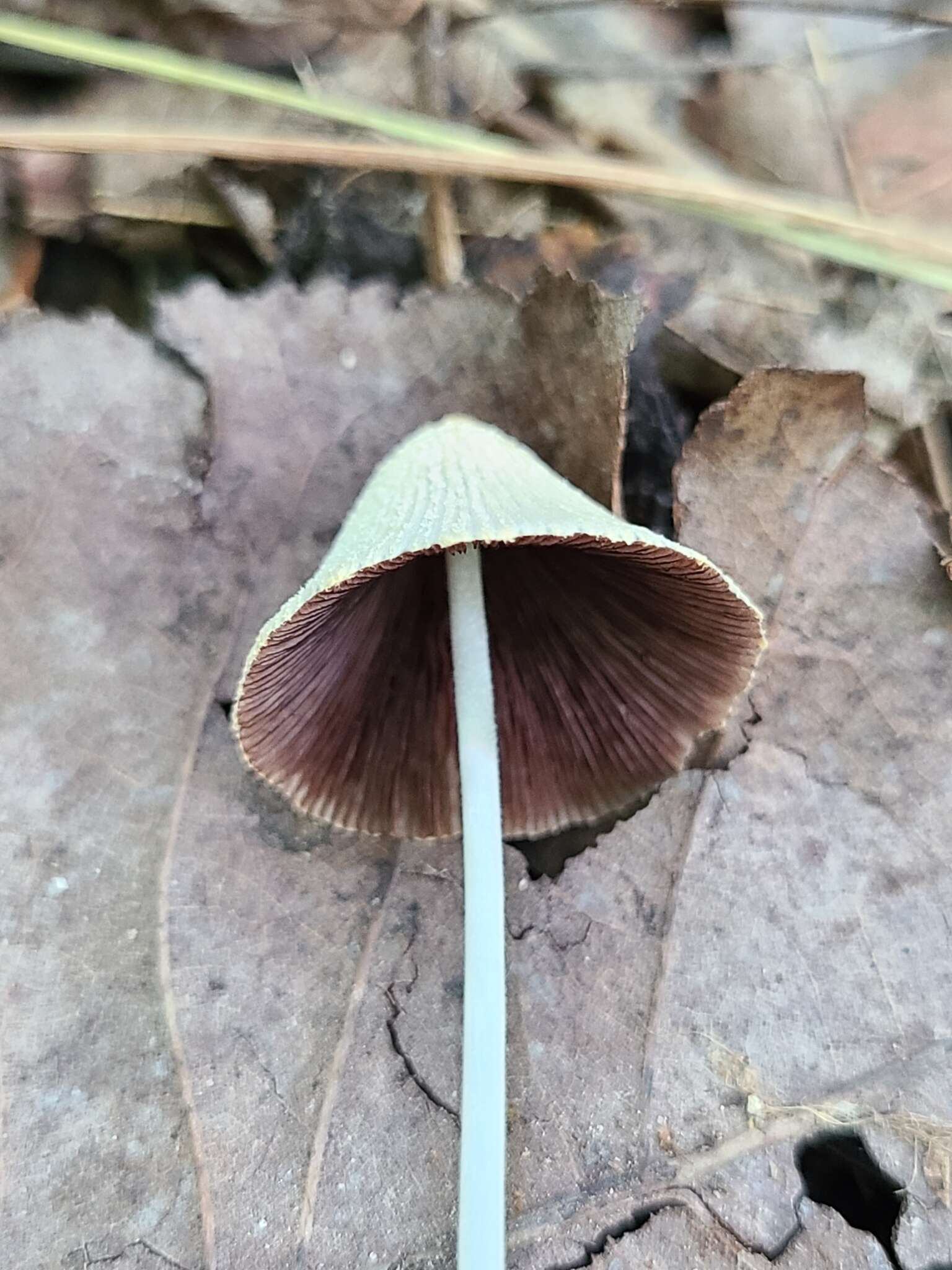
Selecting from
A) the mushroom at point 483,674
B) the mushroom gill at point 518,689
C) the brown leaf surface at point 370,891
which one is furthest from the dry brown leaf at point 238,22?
the mushroom gill at point 518,689

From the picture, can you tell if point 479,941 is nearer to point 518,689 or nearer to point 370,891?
point 370,891

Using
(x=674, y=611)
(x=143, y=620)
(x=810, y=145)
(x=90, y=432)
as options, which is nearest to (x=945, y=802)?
(x=674, y=611)

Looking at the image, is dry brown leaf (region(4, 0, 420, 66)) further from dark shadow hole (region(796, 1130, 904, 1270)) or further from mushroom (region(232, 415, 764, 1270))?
dark shadow hole (region(796, 1130, 904, 1270))

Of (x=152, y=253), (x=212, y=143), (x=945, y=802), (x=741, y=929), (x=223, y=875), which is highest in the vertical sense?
(x=212, y=143)

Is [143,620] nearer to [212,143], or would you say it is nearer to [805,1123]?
[212,143]

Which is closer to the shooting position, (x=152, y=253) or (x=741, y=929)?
(x=741, y=929)

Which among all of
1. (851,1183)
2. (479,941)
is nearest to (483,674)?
(479,941)

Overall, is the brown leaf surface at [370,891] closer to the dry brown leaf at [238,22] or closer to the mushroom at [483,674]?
the mushroom at [483,674]
